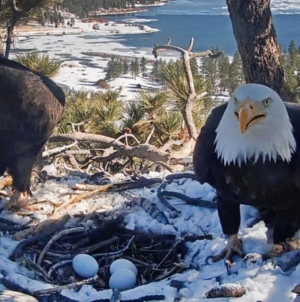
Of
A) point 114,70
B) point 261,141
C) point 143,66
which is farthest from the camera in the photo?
point 143,66

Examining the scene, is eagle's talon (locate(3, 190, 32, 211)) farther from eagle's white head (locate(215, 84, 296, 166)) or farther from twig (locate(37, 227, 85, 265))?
eagle's white head (locate(215, 84, 296, 166))

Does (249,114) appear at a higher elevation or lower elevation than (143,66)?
higher

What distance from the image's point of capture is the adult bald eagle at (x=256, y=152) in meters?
2.02

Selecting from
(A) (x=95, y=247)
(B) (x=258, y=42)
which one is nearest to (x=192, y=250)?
(A) (x=95, y=247)

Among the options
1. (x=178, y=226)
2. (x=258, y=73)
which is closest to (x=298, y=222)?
(x=178, y=226)

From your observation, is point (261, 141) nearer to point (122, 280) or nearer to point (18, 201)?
point (122, 280)

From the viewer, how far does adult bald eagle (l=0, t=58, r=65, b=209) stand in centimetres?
307

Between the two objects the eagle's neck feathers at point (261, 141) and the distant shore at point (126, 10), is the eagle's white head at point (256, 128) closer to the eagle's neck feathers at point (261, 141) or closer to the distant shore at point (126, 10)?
the eagle's neck feathers at point (261, 141)

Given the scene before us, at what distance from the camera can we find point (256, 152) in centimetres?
208

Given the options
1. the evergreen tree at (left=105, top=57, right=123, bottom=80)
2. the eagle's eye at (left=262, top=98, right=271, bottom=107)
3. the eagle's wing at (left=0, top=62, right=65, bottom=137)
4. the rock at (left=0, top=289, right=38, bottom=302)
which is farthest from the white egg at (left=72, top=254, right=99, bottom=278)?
the evergreen tree at (left=105, top=57, right=123, bottom=80)

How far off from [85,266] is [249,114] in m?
1.14

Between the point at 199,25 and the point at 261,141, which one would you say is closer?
the point at 261,141

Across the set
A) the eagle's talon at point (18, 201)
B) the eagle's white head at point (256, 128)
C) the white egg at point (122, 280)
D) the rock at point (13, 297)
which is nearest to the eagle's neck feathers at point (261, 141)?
the eagle's white head at point (256, 128)

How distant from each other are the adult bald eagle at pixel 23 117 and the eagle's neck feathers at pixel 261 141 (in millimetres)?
1443
